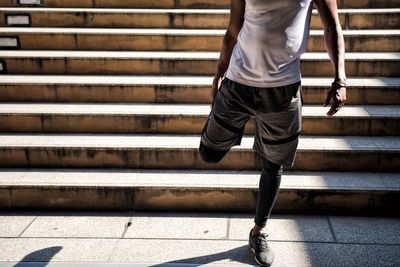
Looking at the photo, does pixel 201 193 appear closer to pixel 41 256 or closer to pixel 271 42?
pixel 41 256

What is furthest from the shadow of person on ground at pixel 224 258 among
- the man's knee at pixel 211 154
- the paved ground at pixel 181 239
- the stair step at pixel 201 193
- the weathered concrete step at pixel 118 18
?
the weathered concrete step at pixel 118 18

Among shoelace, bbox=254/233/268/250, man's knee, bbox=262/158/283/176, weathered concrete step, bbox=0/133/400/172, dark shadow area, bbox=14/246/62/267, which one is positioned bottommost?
dark shadow area, bbox=14/246/62/267

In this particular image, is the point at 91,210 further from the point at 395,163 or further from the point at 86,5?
the point at 86,5

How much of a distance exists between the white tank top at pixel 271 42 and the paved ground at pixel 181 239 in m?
1.23

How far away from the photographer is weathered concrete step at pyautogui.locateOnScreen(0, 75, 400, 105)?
13.2 ft

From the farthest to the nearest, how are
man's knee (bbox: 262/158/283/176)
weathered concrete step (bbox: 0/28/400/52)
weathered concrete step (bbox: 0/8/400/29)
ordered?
weathered concrete step (bbox: 0/8/400/29) < weathered concrete step (bbox: 0/28/400/52) < man's knee (bbox: 262/158/283/176)

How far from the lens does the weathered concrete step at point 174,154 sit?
3463 millimetres

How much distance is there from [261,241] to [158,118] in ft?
5.41

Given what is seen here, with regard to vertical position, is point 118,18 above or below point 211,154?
above

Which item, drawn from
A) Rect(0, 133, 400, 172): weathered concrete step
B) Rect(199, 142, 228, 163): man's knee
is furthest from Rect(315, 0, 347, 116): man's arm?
Rect(0, 133, 400, 172): weathered concrete step

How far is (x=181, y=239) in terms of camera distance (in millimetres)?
2949

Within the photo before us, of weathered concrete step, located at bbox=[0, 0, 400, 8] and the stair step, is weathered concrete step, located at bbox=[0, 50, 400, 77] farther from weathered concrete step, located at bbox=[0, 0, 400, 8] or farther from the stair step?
the stair step

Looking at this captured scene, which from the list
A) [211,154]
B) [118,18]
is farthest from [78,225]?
[118,18]

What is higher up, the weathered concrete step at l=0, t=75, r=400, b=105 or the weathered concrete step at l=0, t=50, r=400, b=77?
the weathered concrete step at l=0, t=50, r=400, b=77
